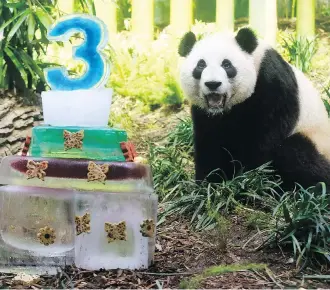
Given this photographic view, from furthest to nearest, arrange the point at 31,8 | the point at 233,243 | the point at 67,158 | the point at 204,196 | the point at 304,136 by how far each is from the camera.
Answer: the point at 31,8
the point at 304,136
the point at 204,196
the point at 233,243
the point at 67,158

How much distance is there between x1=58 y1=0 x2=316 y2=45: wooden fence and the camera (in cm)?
620

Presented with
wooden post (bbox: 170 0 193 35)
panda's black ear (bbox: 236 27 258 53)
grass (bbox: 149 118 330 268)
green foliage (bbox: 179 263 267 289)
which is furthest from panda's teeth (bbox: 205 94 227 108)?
wooden post (bbox: 170 0 193 35)

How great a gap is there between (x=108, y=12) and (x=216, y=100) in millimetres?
2690

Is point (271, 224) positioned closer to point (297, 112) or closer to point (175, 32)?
point (297, 112)

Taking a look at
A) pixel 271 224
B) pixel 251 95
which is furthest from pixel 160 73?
pixel 271 224

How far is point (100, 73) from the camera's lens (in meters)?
3.18

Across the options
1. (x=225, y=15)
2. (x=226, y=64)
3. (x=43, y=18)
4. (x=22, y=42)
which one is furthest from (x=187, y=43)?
(x=225, y=15)

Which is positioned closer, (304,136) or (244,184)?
(244,184)

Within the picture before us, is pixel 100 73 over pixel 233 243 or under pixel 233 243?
over

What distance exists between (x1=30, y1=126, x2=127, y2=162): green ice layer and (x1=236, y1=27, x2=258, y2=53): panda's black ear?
1698mm

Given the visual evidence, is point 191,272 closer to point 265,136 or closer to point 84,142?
point 84,142

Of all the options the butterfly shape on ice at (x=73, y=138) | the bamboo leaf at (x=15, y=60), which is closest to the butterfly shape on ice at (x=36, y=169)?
the butterfly shape on ice at (x=73, y=138)

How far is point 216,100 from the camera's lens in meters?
4.33

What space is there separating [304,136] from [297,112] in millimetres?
198
